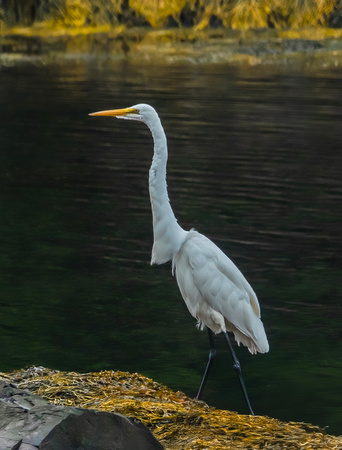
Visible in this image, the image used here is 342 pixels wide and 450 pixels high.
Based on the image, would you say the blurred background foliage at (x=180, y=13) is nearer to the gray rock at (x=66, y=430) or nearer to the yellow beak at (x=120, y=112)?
the yellow beak at (x=120, y=112)

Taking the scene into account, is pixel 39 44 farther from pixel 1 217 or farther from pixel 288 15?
pixel 1 217

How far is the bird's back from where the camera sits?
564 cm

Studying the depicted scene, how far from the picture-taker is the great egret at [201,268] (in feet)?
18.4

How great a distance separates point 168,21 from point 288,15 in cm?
549

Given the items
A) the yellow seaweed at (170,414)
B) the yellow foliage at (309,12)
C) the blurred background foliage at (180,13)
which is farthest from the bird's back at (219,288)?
the yellow foliage at (309,12)

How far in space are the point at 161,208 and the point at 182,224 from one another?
599 cm

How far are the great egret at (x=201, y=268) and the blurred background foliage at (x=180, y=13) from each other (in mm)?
31960

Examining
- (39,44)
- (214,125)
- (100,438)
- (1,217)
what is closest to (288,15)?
(39,44)

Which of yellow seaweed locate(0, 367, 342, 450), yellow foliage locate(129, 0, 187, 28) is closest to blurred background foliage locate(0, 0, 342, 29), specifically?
yellow foliage locate(129, 0, 187, 28)

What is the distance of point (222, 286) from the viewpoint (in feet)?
18.5

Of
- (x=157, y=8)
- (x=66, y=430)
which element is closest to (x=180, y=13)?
(x=157, y=8)

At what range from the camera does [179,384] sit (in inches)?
260

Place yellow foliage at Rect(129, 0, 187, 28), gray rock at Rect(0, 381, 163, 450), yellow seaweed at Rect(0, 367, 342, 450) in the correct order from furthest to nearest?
yellow foliage at Rect(129, 0, 187, 28)
yellow seaweed at Rect(0, 367, 342, 450)
gray rock at Rect(0, 381, 163, 450)

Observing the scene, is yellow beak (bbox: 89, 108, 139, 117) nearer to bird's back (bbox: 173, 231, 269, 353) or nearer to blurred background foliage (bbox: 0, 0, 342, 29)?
bird's back (bbox: 173, 231, 269, 353)
